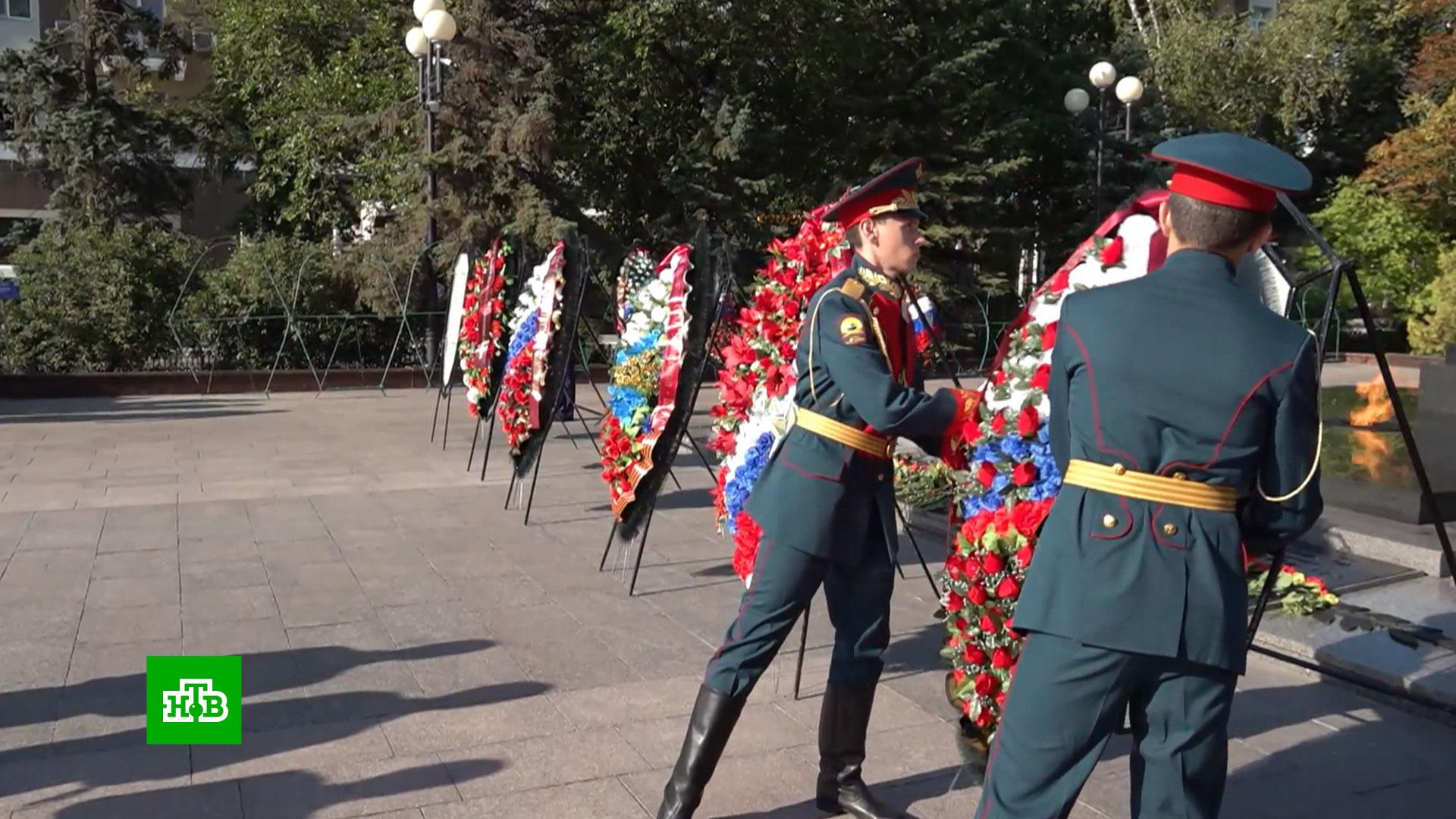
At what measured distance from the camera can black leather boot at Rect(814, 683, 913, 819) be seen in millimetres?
3906

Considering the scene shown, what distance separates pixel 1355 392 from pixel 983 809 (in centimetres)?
1461

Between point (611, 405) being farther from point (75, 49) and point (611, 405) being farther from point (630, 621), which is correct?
point (75, 49)

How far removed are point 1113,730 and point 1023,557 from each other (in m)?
0.94

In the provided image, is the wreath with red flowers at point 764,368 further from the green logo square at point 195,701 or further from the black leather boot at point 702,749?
the green logo square at point 195,701

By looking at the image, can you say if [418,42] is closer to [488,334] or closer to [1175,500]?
[488,334]

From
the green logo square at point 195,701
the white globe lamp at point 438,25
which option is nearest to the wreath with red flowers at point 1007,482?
the green logo square at point 195,701

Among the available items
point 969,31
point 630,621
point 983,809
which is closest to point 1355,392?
point 969,31

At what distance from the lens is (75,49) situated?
76.9ft

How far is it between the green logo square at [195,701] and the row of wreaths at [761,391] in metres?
1.97

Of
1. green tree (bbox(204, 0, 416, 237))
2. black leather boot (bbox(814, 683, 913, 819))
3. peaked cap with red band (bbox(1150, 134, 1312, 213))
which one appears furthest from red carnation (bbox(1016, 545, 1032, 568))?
green tree (bbox(204, 0, 416, 237))

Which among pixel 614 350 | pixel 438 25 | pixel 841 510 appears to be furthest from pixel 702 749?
pixel 438 25

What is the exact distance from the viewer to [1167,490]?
2.54m

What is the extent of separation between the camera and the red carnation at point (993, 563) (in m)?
3.56

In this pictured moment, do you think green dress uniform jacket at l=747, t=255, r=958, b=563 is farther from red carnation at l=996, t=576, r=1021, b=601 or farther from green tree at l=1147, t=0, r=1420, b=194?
green tree at l=1147, t=0, r=1420, b=194
